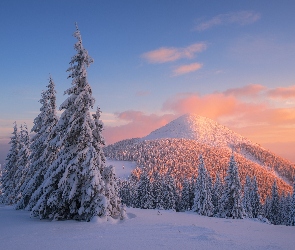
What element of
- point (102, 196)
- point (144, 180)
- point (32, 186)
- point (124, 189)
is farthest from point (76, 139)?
point (124, 189)

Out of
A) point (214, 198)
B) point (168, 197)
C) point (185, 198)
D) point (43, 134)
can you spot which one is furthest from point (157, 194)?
point (43, 134)

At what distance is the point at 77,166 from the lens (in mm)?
16094

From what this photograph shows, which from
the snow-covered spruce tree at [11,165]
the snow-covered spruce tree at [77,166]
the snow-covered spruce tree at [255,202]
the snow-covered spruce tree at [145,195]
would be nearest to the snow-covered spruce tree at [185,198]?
the snow-covered spruce tree at [145,195]

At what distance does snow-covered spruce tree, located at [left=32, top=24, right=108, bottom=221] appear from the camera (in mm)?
15516

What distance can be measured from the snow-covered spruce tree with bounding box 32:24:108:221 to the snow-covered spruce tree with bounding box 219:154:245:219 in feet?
117

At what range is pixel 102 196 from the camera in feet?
51.0

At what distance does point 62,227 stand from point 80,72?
10.4 m

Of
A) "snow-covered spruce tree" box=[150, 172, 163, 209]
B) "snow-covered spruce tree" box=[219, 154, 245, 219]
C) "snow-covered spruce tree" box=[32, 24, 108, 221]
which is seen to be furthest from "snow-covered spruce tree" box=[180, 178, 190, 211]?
"snow-covered spruce tree" box=[32, 24, 108, 221]

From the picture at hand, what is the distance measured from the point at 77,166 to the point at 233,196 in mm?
37996

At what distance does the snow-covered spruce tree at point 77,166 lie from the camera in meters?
15.5

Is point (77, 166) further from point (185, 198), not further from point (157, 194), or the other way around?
point (185, 198)

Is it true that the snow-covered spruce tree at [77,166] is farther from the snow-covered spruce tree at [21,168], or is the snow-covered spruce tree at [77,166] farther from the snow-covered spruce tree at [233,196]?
the snow-covered spruce tree at [233,196]

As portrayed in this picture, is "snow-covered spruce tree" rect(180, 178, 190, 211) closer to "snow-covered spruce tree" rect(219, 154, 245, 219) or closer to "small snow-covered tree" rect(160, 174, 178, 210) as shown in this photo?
"small snow-covered tree" rect(160, 174, 178, 210)

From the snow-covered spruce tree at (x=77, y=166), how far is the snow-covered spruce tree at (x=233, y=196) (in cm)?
3557
